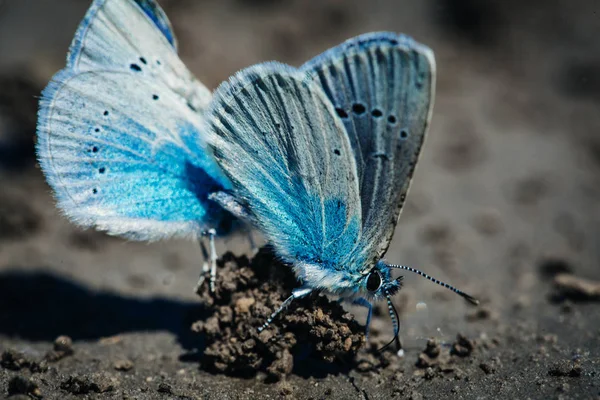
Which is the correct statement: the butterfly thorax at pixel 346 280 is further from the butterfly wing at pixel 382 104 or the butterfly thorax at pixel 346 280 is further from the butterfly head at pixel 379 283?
the butterfly wing at pixel 382 104

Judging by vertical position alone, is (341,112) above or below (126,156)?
above

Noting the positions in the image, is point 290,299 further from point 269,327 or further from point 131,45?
point 131,45

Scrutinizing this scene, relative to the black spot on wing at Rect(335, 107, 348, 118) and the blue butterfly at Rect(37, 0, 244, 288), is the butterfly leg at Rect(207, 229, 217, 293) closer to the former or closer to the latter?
the blue butterfly at Rect(37, 0, 244, 288)

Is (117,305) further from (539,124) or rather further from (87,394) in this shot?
(539,124)

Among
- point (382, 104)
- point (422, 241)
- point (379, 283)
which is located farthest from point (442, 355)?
point (422, 241)

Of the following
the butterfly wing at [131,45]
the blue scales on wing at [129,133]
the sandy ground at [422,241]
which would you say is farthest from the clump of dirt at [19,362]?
the butterfly wing at [131,45]

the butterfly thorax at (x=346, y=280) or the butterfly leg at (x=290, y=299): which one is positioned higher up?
the butterfly thorax at (x=346, y=280)
